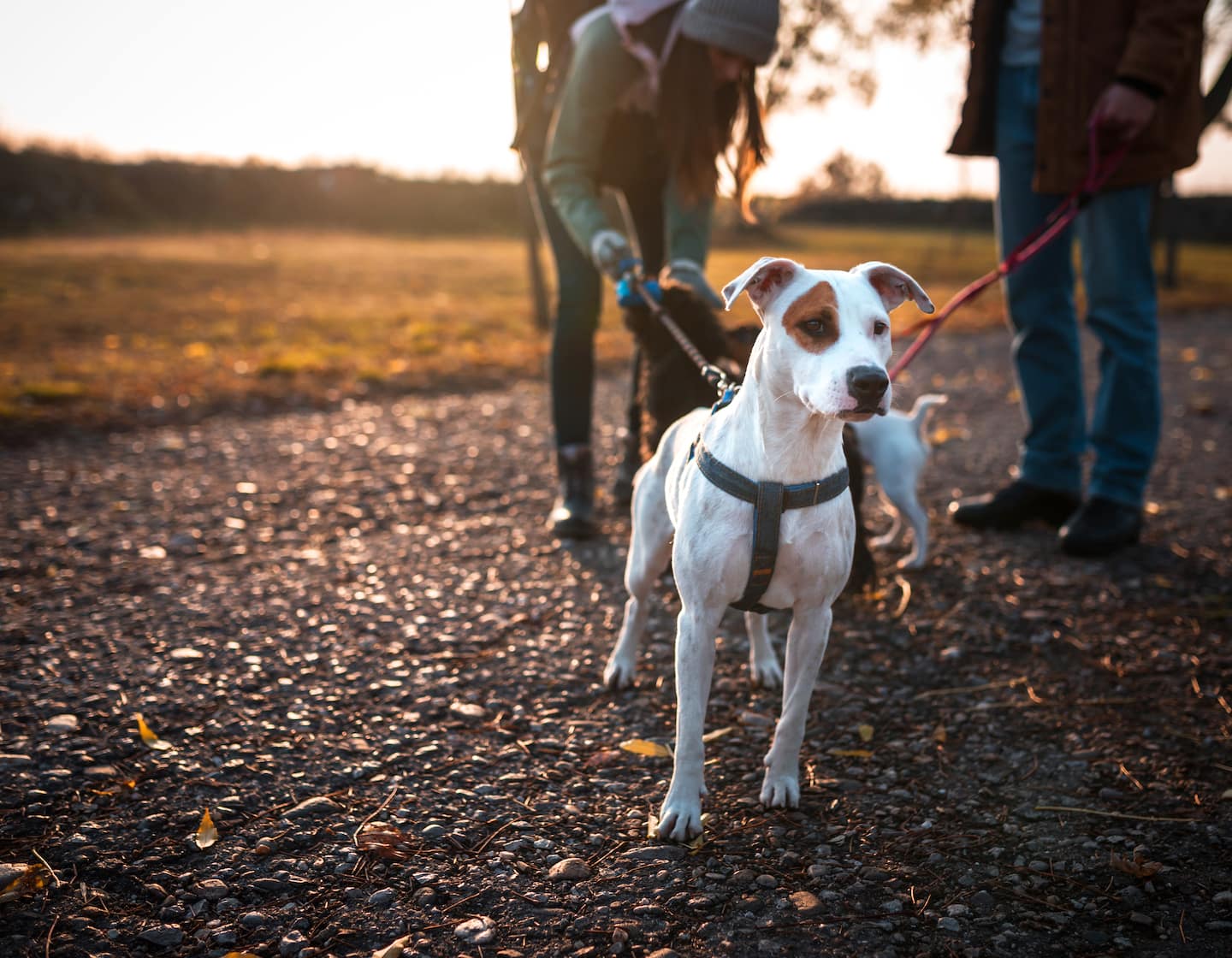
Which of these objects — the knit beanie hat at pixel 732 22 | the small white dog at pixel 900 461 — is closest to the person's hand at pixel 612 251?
the knit beanie hat at pixel 732 22

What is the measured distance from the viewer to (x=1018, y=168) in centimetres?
462

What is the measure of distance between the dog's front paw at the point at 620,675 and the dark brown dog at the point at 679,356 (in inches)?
35.6

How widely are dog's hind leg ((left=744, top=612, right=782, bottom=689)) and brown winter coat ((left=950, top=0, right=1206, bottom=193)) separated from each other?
2457 mm

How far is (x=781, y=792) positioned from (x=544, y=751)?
30.0 inches

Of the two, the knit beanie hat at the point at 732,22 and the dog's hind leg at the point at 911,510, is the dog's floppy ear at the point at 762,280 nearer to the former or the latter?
the knit beanie hat at the point at 732,22

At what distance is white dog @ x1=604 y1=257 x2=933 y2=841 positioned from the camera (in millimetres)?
2203

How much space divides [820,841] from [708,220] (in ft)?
10.3

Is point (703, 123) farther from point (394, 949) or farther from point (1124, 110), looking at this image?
point (394, 949)

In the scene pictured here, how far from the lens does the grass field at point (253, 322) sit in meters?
8.09

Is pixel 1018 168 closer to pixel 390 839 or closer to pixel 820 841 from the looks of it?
pixel 820 841

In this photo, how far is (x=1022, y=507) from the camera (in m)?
4.90

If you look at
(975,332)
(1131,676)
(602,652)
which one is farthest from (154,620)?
(975,332)

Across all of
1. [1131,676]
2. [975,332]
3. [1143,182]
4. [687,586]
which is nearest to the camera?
[687,586]

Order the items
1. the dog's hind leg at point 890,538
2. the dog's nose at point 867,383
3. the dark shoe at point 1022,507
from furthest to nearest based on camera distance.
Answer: the dark shoe at point 1022,507
the dog's hind leg at point 890,538
the dog's nose at point 867,383
